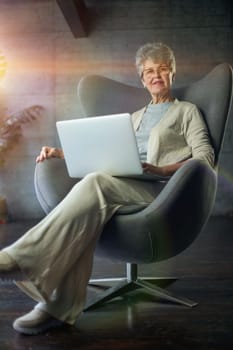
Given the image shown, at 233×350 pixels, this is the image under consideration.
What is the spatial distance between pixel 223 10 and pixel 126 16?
110 centimetres

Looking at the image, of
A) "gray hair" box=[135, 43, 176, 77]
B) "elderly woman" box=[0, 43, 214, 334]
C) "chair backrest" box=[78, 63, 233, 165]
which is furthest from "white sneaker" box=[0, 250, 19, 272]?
"gray hair" box=[135, 43, 176, 77]

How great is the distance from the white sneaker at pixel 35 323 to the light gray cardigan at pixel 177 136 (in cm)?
78

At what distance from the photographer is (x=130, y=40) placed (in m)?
4.65

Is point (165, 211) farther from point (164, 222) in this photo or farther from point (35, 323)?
point (35, 323)

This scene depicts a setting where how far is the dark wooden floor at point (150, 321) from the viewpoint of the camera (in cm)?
122

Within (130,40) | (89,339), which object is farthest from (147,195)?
(130,40)

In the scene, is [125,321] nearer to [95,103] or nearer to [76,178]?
[76,178]

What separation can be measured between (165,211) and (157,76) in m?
0.76

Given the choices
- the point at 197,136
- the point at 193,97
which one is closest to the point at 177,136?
the point at 197,136

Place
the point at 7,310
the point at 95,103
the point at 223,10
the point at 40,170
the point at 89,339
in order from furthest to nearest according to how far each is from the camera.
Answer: the point at 223,10 < the point at 95,103 < the point at 40,170 < the point at 7,310 < the point at 89,339

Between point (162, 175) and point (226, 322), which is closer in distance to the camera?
point (226, 322)

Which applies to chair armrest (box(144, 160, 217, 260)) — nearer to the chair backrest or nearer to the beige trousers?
the beige trousers

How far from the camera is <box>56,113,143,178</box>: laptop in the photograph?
1420mm

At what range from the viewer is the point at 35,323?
1310 millimetres
